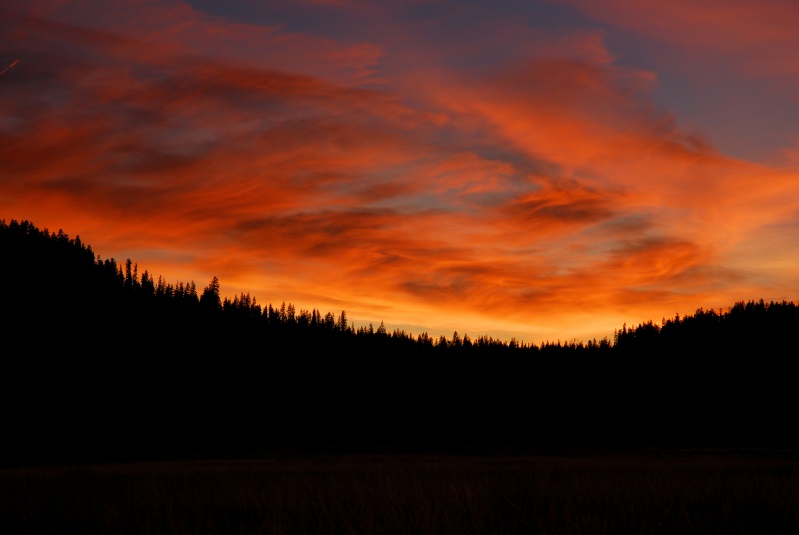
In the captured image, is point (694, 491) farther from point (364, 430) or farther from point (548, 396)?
point (548, 396)

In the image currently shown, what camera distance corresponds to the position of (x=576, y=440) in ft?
355

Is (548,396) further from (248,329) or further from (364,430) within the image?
(248,329)

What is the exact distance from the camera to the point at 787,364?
430 feet

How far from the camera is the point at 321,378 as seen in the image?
126 meters

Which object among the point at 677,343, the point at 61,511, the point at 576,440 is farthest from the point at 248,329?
the point at 61,511

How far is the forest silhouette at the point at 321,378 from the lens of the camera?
3718 inches

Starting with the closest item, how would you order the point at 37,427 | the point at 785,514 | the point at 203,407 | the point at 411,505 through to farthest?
the point at 785,514
the point at 411,505
the point at 37,427
the point at 203,407

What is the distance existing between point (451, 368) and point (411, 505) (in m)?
139

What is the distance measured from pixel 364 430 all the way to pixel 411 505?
110 metres

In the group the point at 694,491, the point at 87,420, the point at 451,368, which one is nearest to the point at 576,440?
the point at 451,368

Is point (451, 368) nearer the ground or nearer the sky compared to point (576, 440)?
nearer the sky

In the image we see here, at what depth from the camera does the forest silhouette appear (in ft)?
310

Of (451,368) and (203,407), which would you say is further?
(451,368)

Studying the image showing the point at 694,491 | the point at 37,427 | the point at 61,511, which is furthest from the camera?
the point at 37,427
